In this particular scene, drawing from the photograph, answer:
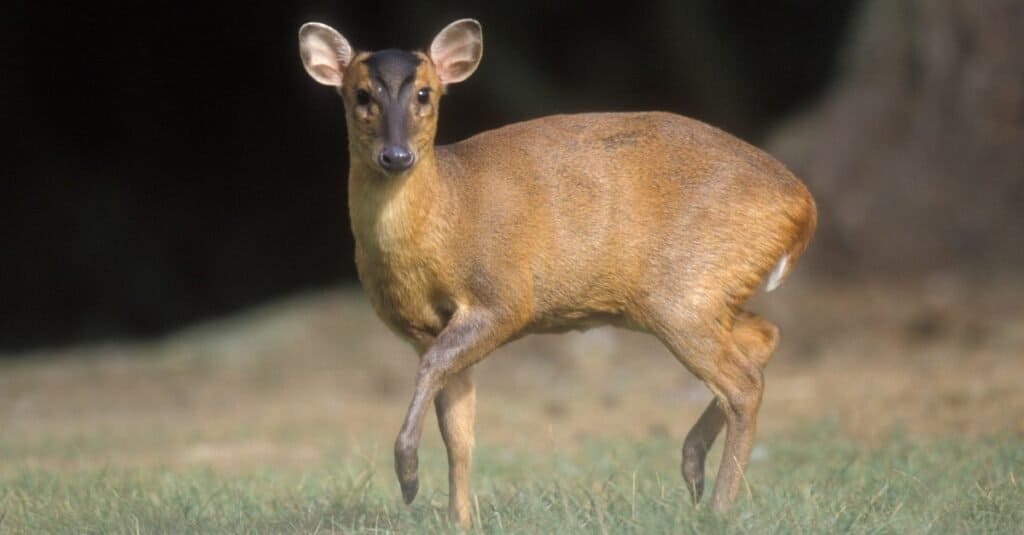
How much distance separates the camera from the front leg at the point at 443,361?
539 cm

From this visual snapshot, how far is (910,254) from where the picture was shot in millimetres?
11047

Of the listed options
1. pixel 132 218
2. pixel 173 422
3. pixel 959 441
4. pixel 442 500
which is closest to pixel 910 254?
pixel 959 441

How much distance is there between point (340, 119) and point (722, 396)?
11.0 meters

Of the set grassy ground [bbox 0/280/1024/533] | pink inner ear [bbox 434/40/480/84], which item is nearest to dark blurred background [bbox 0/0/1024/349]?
grassy ground [bbox 0/280/1024/533]

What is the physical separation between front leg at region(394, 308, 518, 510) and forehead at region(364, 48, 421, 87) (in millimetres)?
809

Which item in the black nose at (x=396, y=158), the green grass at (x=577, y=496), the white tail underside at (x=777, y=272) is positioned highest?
the black nose at (x=396, y=158)

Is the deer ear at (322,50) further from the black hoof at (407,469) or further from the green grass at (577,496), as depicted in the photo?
the green grass at (577,496)

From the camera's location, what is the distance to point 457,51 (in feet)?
19.9

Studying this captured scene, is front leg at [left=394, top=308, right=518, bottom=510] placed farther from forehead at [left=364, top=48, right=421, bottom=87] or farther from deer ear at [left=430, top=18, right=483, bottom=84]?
deer ear at [left=430, top=18, right=483, bottom=84]

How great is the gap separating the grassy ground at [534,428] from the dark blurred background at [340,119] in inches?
33.6

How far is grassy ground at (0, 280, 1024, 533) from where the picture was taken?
5484mm

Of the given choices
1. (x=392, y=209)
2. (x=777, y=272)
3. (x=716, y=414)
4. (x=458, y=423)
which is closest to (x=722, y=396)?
(x=716, y=414)

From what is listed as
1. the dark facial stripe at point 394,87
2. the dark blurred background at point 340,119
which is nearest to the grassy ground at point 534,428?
the dark blurred background at point 340,119

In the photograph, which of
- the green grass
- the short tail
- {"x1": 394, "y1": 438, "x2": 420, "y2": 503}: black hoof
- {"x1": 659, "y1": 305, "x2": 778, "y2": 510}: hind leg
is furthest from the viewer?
the short tail
